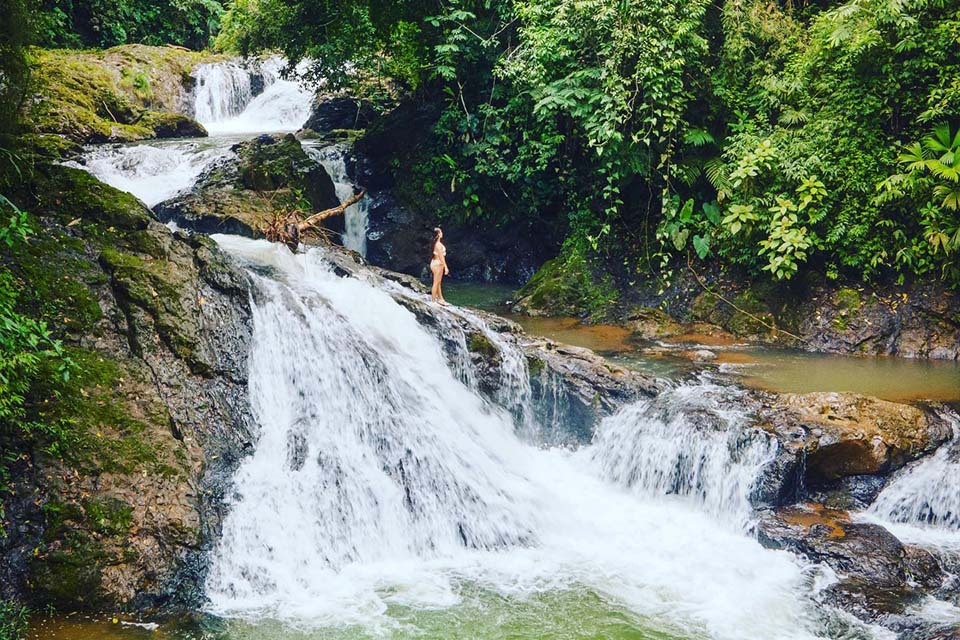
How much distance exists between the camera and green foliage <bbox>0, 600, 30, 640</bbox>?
5.31 meters

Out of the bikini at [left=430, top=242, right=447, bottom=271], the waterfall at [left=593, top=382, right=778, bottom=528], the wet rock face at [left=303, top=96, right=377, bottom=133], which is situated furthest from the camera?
the wet rock face at [left=303, top=96, right=377, bottom=133]

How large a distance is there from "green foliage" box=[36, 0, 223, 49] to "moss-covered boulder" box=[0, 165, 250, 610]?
1445 centimetres

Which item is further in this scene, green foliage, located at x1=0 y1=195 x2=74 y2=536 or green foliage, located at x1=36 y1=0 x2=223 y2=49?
green foliage, located at x1=36 y1=0 x2=223 y2=49

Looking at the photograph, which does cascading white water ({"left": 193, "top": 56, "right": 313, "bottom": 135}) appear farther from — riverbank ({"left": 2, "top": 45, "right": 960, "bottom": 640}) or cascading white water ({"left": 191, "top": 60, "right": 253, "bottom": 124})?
riverbank ({"left": 2, "top": 45, "right": 960, "bottom": 640})

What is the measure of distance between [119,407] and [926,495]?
326 inches

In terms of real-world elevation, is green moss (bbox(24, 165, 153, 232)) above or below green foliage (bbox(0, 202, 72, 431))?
above

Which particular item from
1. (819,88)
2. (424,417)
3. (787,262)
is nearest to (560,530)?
(424,417)

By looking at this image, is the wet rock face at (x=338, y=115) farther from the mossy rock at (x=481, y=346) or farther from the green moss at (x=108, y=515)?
the green moss at (x=108, y=515)

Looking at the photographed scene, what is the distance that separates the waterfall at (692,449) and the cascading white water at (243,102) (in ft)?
46.8

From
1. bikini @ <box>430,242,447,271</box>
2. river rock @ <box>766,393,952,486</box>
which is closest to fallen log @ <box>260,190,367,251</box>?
bikini @ <box>430,242,447,271</box>

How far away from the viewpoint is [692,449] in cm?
881

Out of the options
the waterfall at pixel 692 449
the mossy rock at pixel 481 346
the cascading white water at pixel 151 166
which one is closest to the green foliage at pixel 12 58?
the cascading white water at pixel 151 166

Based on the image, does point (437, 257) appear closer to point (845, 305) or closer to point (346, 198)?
point (346, 198)

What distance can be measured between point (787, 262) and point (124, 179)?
11.7m
